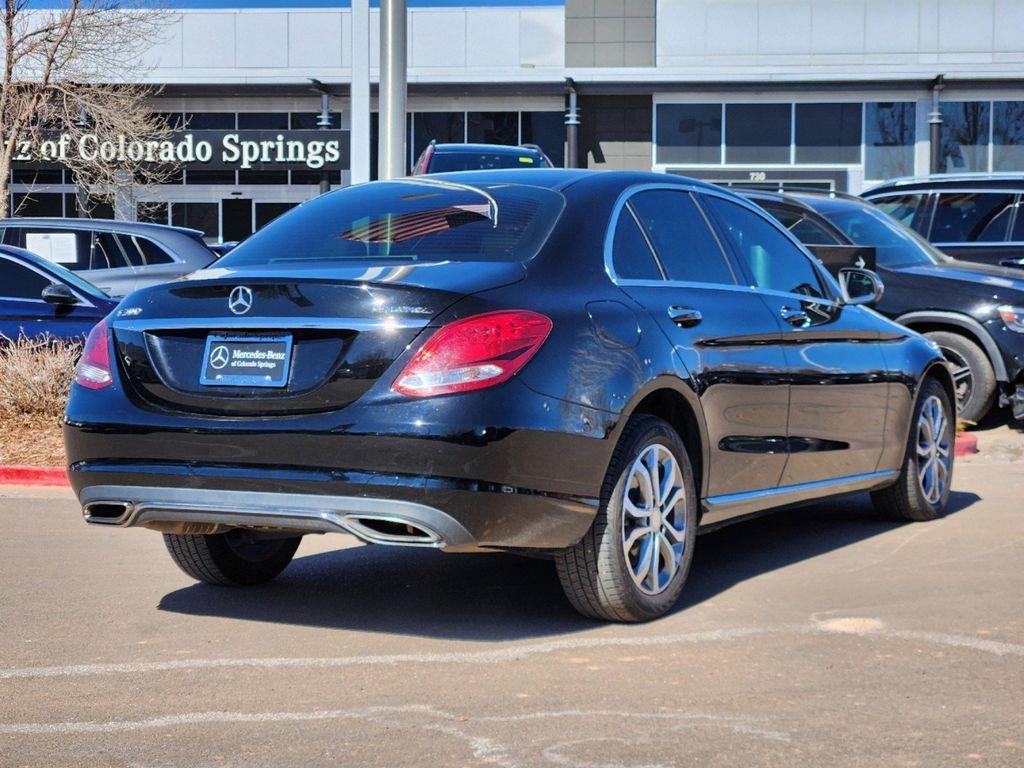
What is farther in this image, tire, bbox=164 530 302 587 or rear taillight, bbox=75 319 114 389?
tire, bbox=164 530 302 587

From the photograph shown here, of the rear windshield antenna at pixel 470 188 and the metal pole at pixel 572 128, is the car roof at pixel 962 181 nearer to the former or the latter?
the rear windshield antenna at pixel 470 188

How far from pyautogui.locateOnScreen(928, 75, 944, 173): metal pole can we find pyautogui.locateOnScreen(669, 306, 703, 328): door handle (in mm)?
28839

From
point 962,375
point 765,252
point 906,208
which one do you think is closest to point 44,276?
point 962,375

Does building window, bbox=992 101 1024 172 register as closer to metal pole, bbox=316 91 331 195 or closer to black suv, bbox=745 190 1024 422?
metal pole, bbox=316 91 331 195

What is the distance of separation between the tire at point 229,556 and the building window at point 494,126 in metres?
29.6

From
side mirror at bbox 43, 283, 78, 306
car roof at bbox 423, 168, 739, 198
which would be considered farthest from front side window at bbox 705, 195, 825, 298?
side mirror at bbox 43, 283, 78, 306

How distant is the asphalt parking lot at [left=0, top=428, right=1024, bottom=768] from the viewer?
157 inches

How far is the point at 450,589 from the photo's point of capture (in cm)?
619

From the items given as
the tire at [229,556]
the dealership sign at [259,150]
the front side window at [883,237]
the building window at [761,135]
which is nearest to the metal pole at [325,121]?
the dealership sign at [259,150]

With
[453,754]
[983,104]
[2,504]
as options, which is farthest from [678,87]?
[453,754]

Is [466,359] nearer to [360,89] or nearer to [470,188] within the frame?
[470,188]

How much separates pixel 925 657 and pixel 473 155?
15.1m

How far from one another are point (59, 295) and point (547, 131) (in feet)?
79.8

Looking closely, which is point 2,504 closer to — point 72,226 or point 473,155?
point 72,226
